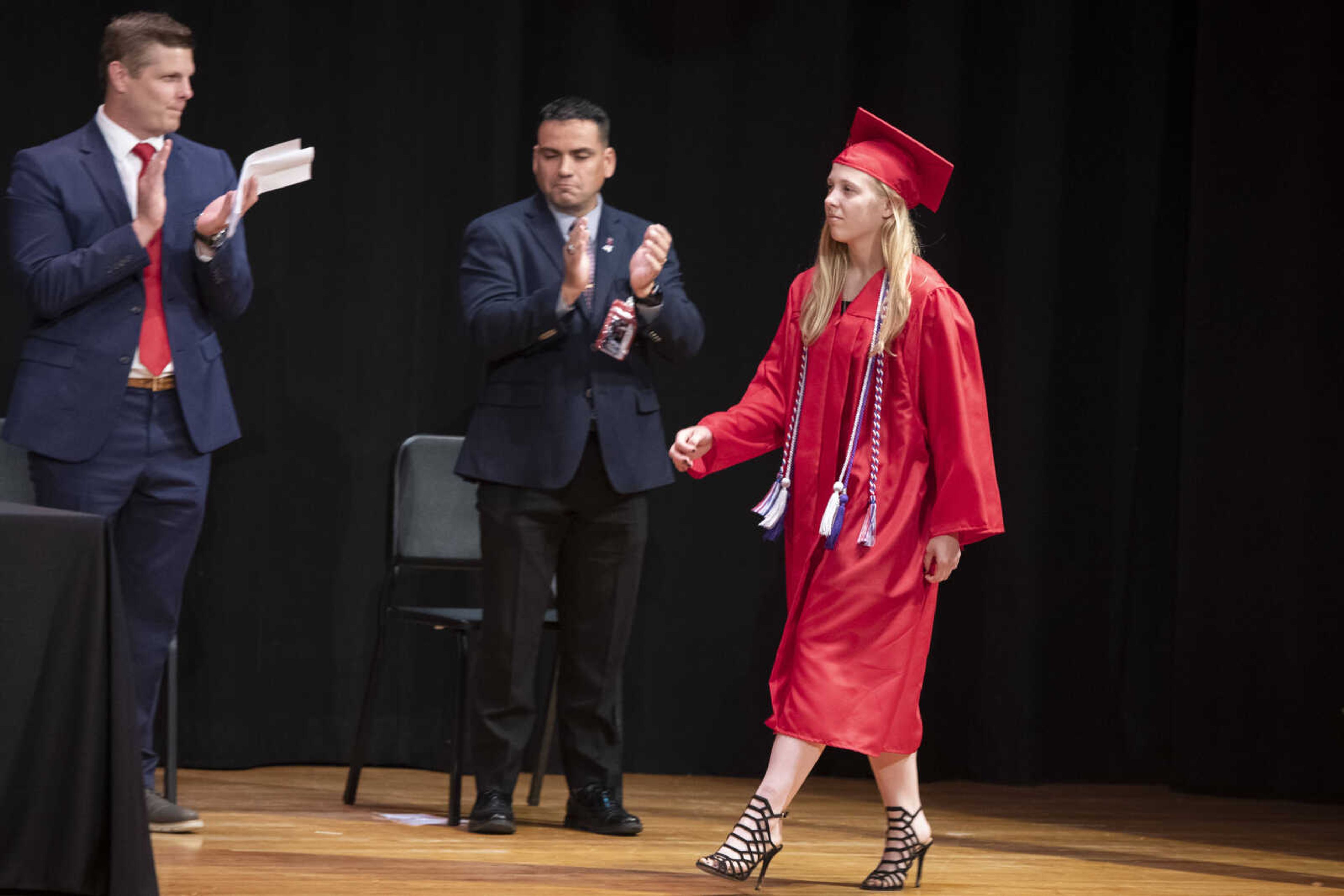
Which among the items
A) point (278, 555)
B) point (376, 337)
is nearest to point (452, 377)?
point (376, 337)

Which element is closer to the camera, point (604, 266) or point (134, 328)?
point (134, 328)

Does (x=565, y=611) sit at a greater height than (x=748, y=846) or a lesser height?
greater

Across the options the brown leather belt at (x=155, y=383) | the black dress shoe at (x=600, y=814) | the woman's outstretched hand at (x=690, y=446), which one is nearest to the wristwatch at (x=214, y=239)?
the brown leather belt at (x=155, y=383)

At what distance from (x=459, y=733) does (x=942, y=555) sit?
55.4 inches

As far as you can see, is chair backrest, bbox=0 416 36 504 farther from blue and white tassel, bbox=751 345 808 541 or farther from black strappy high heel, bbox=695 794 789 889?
black strappy high heel, bbox=695 794 789 889

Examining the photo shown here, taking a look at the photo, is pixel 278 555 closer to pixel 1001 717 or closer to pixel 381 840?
pixel 381 840

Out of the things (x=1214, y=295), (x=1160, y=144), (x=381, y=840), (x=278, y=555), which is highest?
(x=1160, y=144)

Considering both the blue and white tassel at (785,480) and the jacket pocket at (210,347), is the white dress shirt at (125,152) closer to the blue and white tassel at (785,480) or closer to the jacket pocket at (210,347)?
the jacket pocket at (210,347)

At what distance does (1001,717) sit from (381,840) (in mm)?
2196

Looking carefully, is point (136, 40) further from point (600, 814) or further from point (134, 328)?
point (600, 814)

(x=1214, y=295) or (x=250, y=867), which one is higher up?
(x=1214, y=295)

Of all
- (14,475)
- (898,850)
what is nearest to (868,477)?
(898,850)

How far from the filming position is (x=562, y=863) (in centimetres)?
348

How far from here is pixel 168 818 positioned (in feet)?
12.0
